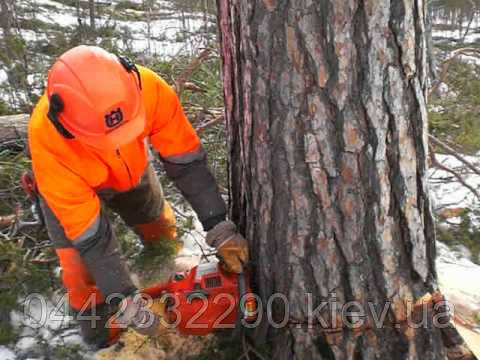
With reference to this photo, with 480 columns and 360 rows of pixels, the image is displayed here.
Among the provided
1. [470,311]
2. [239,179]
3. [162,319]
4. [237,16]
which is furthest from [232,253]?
[470,311]

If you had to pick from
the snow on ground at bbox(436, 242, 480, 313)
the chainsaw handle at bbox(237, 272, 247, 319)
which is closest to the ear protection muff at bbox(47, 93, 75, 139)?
the chainsaw handle at bbox(237, 272, 247, 319)

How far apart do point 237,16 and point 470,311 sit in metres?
1.76

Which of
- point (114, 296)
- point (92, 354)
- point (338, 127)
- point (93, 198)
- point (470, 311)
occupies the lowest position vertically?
point (92, 354)

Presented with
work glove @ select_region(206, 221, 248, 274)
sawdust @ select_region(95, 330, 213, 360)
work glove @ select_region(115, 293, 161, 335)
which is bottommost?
sawdust @ select_region(95, 330, 213, 360)

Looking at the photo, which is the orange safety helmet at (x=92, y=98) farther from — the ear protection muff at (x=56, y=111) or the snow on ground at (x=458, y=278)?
the snow on ground at (x=458, y=278)

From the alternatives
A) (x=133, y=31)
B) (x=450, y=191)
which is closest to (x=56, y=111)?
(x=450, y=191)

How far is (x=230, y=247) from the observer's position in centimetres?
193

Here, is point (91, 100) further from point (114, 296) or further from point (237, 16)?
point (114, 296)

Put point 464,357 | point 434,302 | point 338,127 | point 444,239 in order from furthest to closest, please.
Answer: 1. point 444,239
2. point 464,357
3. point 434,302
4. point 338,127

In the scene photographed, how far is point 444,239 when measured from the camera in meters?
2.94

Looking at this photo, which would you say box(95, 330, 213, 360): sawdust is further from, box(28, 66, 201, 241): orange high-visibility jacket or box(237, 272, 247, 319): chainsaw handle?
box(28, 66, 201, 241): orange high-visibility jacket

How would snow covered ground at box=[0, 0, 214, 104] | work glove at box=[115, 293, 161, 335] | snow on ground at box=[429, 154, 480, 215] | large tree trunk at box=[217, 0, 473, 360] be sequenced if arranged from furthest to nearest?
1. snow covered ground at box=[0, 0, 214, 104]
2. snow on ground at box=[429, 154, 480, 215]
3. work glove at box=[115, 293, 161, 335]
4. large tree trunk at box=[217, 0, 473, 360]

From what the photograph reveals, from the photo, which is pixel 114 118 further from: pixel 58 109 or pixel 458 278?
pixel 458 278

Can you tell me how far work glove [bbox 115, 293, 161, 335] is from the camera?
6.78 ft
